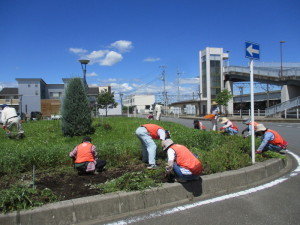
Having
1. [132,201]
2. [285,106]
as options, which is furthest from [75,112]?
[285,106]

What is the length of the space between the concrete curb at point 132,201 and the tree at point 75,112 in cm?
693

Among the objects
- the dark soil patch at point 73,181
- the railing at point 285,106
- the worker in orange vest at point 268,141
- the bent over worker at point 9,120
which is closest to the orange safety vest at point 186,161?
the dark soil patch at point 73,181

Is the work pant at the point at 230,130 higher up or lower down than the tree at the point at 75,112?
lower down

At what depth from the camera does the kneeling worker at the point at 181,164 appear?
4.43m

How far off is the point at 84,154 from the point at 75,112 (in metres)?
5.26

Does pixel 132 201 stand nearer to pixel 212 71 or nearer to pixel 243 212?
pixel 243 212

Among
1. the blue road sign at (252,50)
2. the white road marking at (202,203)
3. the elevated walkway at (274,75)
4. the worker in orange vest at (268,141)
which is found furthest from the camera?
the elevated walkway at (274,75)

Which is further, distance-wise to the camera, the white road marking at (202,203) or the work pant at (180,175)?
the work pant at (180,175)

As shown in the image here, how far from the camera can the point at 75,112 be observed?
1055 centimetres

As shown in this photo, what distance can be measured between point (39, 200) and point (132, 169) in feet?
8.20

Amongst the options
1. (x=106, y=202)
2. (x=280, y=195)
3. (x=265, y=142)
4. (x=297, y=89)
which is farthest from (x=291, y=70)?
(x=106, y=202)

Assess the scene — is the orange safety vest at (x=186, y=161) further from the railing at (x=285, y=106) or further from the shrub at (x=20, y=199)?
the railing at (x=285, y=106)

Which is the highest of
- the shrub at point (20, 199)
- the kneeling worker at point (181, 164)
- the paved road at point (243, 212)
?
the kneeling worker at point (181, 164)

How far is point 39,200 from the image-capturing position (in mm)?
3758
